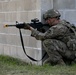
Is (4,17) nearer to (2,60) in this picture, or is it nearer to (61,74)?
(2,60)

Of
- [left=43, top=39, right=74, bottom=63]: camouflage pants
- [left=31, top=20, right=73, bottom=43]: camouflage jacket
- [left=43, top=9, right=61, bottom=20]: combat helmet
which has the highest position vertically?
[left=43, top=9, right=61, bottom=20]: combat helmet

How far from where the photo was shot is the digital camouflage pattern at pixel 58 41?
6656 millimetres

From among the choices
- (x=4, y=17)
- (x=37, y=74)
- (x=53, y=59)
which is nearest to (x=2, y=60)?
(x=4, y=17)

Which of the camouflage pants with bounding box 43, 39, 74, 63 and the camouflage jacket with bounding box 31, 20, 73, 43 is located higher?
the camouflage jacket with bounding box 31, 20, 73, 43

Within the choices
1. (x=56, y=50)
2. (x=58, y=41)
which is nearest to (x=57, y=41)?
(x=58, y=41)

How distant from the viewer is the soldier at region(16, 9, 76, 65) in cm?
666

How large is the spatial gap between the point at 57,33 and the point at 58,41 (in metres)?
0.19

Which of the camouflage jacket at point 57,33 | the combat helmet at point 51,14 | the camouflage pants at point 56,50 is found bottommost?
the camouflage pants at point 56,50

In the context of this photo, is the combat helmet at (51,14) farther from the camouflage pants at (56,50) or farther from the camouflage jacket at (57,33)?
the camouflage pants at (56,50)

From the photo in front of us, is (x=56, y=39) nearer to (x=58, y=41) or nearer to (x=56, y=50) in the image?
(x=58, y=41)

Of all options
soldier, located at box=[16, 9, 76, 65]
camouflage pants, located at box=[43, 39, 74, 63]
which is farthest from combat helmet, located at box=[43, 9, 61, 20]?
camouflage pants, located at box=[43, 39, 74, 63]

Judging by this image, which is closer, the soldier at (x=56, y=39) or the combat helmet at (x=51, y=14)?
the soldier at (x=56, y=39)

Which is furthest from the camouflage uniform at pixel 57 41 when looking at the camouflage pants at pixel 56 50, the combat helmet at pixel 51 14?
the combat helmet at pixel 51 14

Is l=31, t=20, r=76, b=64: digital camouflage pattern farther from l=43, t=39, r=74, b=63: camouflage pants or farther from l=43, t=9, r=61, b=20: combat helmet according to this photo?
l=43, t=9, r=61, b=20: combat helmet
